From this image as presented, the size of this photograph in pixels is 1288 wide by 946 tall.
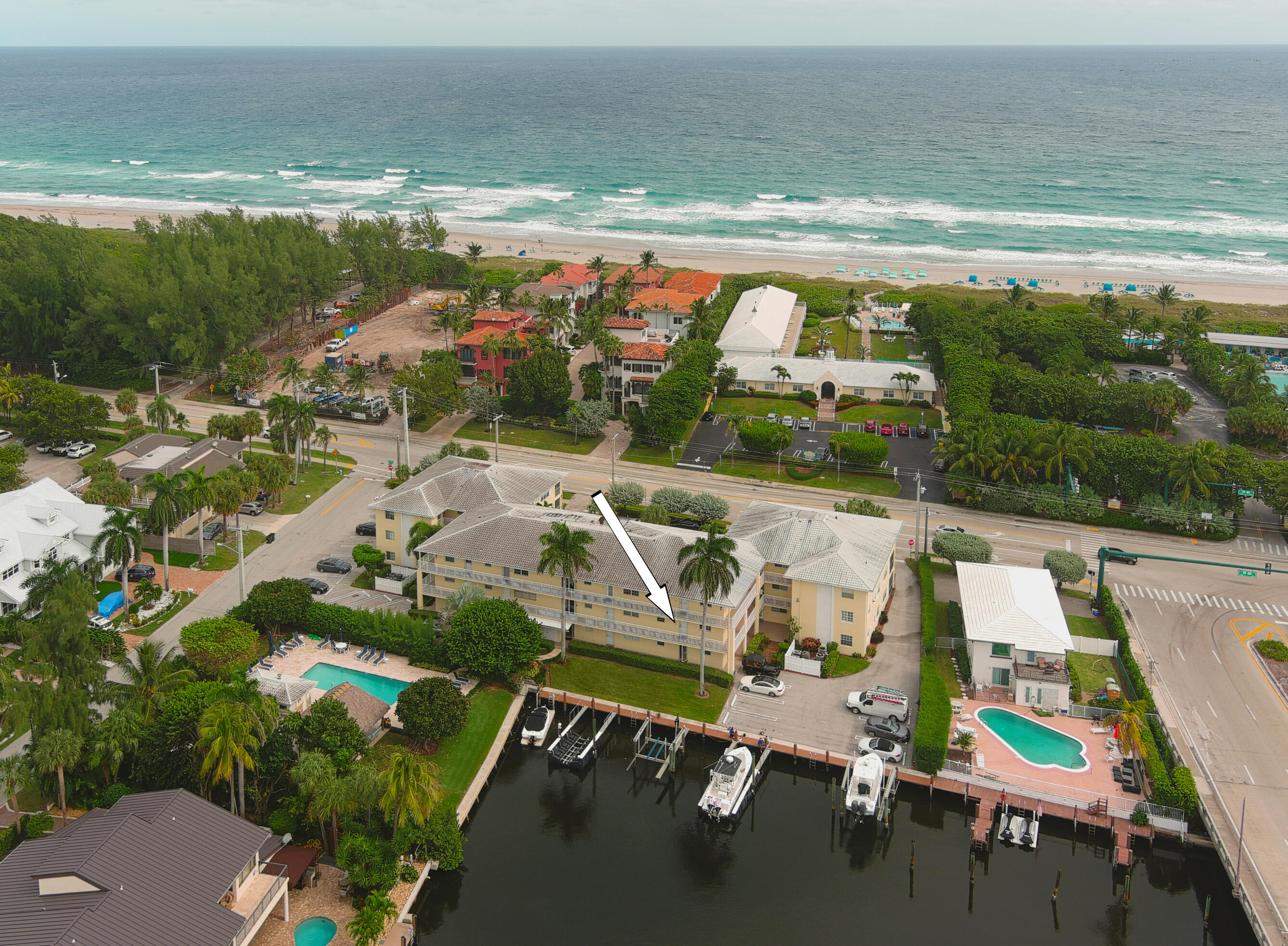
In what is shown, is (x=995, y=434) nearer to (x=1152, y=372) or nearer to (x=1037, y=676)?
(x=1037, y=676)

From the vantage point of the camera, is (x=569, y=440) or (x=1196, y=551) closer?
(x=1196, y=551)

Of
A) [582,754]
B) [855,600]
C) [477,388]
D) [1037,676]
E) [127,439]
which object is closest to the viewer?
[582,754]

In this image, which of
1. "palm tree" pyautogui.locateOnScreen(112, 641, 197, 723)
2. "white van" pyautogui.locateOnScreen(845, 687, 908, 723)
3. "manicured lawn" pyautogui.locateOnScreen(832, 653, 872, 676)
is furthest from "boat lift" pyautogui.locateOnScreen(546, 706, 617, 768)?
"palm tree" pyautogui.locateOnScreen(112, 641, 197, 723)

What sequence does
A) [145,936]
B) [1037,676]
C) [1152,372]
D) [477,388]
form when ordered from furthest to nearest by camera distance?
[1152,372] < [477,388] < [1037,676] < [145,936]

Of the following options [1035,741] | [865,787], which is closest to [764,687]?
[865,787]

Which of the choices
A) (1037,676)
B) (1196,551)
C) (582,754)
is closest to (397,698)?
(582,754)
